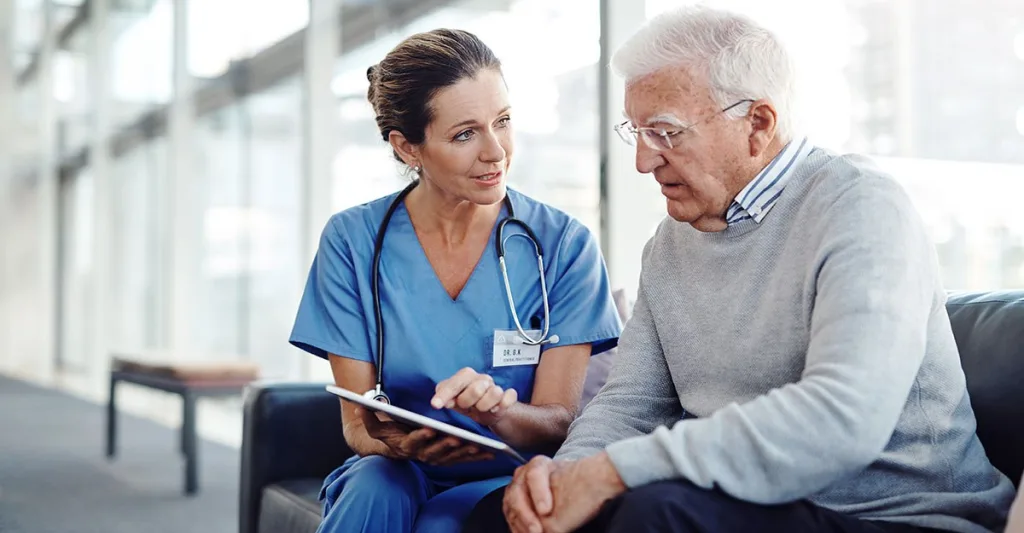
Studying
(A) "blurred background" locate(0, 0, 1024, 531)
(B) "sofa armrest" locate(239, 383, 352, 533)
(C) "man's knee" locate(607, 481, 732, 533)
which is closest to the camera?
(C) "man's knee" locate(607, 481, 732, 533)

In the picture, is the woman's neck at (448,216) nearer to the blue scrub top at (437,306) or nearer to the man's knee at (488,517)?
the blue scrub top at (437,306)

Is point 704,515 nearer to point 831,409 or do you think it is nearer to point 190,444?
point 831,409

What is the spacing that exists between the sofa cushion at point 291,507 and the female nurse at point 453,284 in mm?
148

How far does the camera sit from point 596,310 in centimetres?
177

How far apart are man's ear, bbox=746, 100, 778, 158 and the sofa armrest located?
3.87ft

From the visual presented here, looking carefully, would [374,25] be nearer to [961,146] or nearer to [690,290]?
[961,146]

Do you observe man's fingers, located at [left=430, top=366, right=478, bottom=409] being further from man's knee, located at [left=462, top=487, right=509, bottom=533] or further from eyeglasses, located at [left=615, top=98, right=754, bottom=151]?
eyeglasses, located at [left=615, top=98, right=754, bottom=151]

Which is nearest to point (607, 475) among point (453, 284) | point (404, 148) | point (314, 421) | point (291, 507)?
point (453, 284)

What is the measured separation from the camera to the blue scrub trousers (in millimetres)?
1505

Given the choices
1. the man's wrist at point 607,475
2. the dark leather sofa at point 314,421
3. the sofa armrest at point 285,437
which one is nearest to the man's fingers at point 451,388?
the man's wrist at point 607,475

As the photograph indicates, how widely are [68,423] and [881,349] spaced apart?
5.94m

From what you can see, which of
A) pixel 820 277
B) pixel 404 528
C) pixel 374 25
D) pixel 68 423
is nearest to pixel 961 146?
pixel 820 277

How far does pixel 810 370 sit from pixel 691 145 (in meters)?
0.38

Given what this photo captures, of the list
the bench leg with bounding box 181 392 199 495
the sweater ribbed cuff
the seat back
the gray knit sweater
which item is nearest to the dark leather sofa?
the seat back
